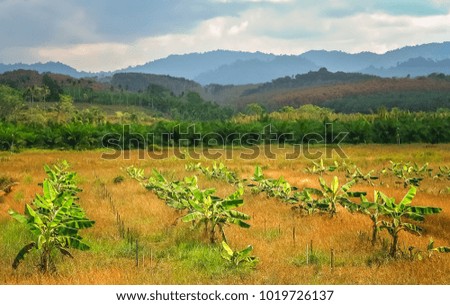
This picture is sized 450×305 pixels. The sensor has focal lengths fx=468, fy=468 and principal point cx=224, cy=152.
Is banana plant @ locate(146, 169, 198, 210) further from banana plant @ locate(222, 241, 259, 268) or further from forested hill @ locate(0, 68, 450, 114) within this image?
forested hill @ locate(0, 68, 450, 114)

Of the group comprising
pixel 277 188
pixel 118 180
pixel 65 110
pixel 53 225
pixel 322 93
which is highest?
pixel 322 93

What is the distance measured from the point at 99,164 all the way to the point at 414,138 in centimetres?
2361

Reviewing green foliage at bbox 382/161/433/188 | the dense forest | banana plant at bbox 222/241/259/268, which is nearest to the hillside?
the dense forest

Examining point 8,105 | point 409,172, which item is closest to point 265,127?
point 8,105

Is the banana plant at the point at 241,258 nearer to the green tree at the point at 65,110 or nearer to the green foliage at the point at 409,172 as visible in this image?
the green foliage at the point at 409,172

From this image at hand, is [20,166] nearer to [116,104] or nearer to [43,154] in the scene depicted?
[43,154]

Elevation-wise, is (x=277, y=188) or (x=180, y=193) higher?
(x=180, y=193)

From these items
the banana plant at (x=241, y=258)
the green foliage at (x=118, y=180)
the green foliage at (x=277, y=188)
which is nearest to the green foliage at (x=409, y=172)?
the green foliage at (x=277, y=188)

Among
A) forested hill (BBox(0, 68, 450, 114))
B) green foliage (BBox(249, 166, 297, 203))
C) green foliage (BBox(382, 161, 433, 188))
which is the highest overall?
forested hill (BBox(0, 68, 450, 114))

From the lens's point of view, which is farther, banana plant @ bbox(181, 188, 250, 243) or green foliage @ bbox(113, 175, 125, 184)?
green foliage @ bbox(113, 175, 125, 184)

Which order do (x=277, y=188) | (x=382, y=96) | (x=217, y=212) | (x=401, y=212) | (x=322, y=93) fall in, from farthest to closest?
1. (x=382, y=96)
2. (x=322, y=93)
3. (x=277, y=188)
4. (x=217, y=212)
5. (x=401, y=212)

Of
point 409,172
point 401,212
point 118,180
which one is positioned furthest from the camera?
point 118,180

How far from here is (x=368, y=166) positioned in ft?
81.9

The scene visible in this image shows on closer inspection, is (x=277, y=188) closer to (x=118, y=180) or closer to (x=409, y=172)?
(x=409, y=172)
